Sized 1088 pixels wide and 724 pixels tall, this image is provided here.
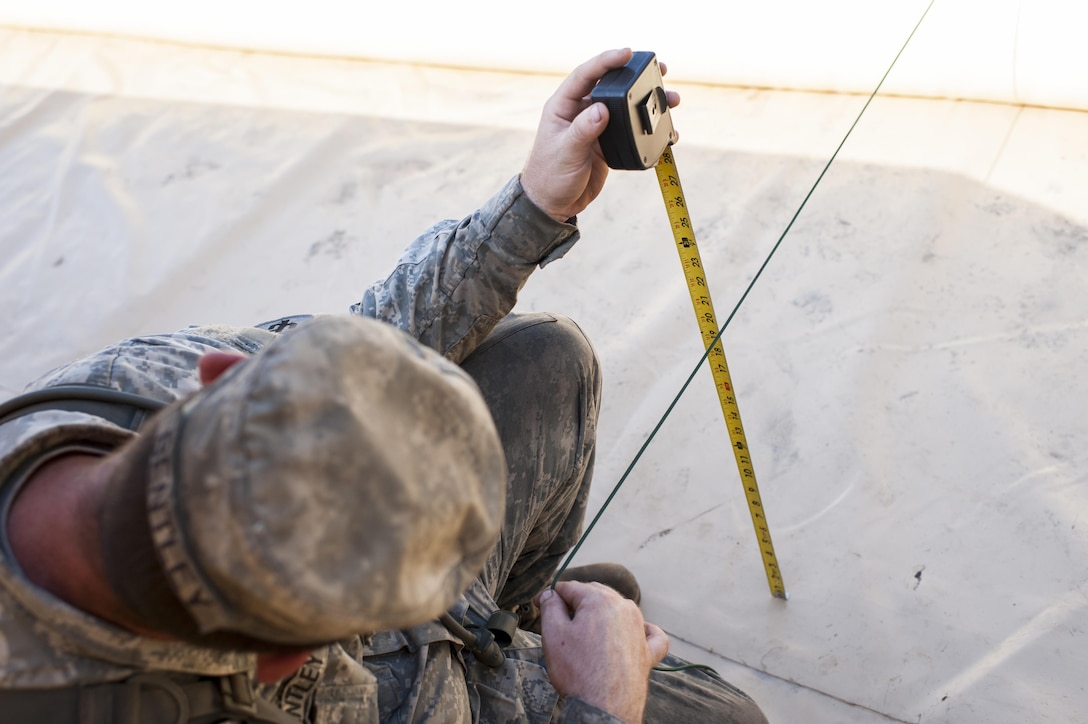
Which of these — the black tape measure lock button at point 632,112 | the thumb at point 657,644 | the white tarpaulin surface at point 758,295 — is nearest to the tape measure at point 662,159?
the black tape measure lock button at point 632,112

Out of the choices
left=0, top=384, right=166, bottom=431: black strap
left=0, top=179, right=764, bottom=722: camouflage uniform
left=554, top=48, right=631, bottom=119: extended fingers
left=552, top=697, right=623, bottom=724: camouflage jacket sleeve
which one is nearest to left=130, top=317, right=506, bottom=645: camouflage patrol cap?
left=0, top=179, right=764, bottom=722: camouflage uniform

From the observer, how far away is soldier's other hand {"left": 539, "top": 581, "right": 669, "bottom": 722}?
1.16 m

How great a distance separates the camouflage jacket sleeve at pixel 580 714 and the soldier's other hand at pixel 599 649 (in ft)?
0.04

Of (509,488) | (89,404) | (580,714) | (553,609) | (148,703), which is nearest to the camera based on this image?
(148,703)

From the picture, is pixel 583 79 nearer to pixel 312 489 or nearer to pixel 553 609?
pixel 553 609

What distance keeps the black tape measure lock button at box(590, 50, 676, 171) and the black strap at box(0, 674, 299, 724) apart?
839 mm

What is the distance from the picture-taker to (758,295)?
213 centimetres

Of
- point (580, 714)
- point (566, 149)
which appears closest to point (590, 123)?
point (566, 149)

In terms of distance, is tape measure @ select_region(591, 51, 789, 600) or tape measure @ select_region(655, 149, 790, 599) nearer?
tape measure @ select_region(591, 51, 789, 600)

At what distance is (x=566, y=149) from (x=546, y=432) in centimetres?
42

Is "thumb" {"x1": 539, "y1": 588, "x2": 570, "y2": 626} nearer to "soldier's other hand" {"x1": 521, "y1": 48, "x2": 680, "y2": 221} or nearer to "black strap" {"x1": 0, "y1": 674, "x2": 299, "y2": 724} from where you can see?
"black strap" {"x1": 0, "y1": 674, "x2": 299, "y2": 724}

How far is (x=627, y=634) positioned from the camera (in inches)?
48.1

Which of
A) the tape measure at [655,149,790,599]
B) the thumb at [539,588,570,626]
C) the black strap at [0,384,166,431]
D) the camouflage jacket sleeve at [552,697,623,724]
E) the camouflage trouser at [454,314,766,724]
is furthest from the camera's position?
the tape measure at [655,149,790,599]

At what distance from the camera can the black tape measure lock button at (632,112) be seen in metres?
1.28
